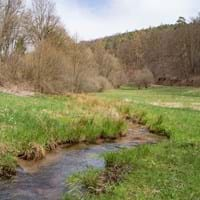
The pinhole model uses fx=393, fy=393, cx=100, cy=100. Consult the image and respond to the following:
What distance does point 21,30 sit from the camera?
177ft

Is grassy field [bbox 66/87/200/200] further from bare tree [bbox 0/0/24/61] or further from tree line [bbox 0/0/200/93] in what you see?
bare tree [bbox 0/0/24/61]

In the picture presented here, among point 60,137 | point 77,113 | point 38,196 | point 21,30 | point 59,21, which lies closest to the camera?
point 38,196

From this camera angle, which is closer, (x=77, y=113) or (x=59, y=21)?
(x=77, y=113)

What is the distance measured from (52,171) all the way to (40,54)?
Result: 34035 millimetres

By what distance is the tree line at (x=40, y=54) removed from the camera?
1769 inches

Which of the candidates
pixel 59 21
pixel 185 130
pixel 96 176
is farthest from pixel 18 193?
pixel 59 21

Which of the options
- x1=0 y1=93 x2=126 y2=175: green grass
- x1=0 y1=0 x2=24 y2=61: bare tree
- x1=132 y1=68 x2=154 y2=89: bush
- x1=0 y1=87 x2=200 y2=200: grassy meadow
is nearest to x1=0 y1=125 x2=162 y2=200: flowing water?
x1=0 y1=87 x2=200 y2=200: grassy meadow

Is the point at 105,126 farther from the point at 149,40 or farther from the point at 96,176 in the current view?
the point at 149,40

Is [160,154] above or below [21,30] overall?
below

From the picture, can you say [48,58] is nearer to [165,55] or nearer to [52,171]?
[52,171]

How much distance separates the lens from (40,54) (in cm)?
4466

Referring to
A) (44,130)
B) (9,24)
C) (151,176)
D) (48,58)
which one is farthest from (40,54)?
(151,176)

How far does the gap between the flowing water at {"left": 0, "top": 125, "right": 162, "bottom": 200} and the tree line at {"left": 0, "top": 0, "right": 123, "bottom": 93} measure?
28.9 metres

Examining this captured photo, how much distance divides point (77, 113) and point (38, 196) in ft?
38.8
